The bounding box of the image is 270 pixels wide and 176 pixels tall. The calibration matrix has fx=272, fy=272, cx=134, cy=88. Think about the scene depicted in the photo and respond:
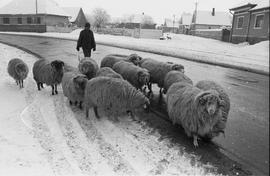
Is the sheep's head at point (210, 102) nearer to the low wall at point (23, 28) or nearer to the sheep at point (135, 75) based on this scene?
the sheep at point (135, 75)

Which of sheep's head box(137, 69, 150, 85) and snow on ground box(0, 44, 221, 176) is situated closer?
snow on ground box(0, 44, 221, 176)

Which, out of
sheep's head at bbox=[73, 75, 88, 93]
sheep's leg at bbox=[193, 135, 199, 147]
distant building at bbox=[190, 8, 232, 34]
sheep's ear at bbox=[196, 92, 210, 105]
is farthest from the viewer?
sheep's head at bbox=[73, 75, 88, 93]

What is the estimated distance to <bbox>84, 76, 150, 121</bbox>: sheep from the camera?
235 inches

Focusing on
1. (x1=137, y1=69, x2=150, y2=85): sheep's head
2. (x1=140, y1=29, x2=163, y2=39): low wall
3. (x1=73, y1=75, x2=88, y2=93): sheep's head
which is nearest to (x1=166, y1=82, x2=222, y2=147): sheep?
(x1=137, y1=69, x2=150, y2=85): sheep's head

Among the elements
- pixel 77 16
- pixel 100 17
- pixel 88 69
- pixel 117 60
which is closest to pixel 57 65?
pixel 88 69

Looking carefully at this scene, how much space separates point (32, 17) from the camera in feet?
175

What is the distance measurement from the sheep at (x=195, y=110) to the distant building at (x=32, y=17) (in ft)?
167

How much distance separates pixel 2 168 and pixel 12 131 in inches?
59.7

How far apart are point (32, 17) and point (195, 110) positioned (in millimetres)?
54948

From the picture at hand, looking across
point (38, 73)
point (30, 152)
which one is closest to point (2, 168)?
point (30, 152)

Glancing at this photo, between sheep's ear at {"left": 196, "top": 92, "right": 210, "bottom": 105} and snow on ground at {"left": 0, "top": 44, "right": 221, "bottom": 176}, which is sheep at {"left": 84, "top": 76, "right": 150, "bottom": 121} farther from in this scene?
sheep's ear at {"left": 196, "top": 92, "right": 210, "bottom": 105}

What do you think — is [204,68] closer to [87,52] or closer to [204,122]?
[87,52]

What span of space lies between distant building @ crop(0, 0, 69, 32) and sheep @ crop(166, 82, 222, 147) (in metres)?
50.8

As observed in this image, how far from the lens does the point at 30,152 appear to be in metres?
4.63
